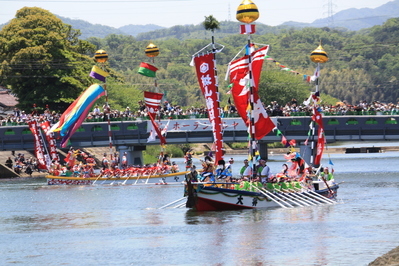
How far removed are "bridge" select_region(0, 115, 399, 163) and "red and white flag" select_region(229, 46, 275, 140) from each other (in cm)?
2927

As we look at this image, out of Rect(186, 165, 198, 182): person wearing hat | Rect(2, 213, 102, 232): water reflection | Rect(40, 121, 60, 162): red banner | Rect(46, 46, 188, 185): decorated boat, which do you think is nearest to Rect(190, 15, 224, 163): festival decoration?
Rect(186, 165, 198, 182): person wearing hat

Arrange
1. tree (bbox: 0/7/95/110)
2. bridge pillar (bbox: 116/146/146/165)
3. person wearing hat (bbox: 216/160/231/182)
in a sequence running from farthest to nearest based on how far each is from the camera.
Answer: tree (bbox: 0/7/95/110) < bridge pillar (bbox: 116/146/146/165) < person wearing hat (bbox: 216/160/231/182)

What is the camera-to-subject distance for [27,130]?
8756 centimetres

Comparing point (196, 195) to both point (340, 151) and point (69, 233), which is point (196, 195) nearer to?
point (69, 233)

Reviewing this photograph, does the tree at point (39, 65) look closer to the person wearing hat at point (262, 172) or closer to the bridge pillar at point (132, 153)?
Result: the bridge pillar at point (132, 153)

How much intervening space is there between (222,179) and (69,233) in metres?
9.38

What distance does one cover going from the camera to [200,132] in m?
85.6

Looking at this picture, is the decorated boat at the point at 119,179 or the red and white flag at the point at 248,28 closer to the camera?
the red and white flag at the point at 248,28

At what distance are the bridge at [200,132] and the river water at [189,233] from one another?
22.1m

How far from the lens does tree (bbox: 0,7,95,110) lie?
97.1 meters

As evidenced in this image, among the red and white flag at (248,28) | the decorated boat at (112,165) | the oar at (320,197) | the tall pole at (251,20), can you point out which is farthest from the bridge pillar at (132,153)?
the red and white flag at (248,28)

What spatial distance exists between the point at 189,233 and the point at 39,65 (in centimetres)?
6138

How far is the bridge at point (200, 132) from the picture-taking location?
81.4 metres

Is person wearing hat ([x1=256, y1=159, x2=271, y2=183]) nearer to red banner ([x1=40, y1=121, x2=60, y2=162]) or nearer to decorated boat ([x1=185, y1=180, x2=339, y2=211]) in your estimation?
decorated boat ([x1=185, y1=180, x2=339, y2=211])
